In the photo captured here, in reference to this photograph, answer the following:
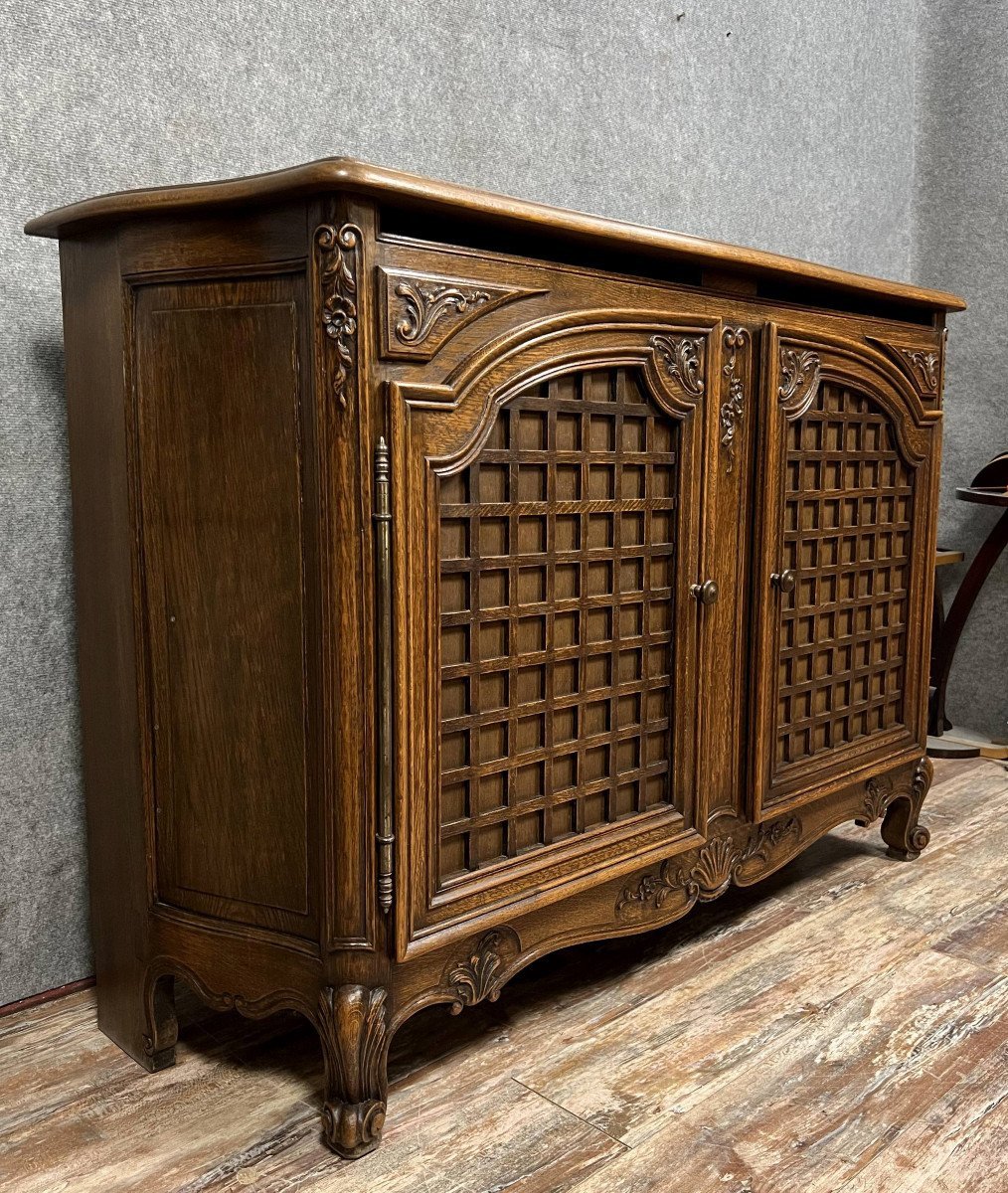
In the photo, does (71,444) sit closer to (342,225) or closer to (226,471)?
(226,471)

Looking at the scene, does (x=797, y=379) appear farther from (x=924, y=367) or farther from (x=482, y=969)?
(x=482, y=969)

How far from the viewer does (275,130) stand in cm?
152

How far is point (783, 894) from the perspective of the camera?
1.76m

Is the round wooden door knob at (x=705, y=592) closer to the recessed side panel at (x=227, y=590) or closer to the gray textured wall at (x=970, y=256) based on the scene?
the recessed side panel at (x=227, y=590)

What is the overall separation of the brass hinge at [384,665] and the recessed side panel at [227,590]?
8cm

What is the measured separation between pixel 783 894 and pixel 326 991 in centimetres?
93

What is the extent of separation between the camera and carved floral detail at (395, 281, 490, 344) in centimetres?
104

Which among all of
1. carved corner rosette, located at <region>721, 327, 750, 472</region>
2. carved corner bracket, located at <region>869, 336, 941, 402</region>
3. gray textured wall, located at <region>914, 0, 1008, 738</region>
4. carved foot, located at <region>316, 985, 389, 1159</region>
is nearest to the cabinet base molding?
carved foot, located at <region>316, 985, 389, 1159</region>

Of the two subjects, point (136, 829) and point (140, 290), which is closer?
point (140, 290)

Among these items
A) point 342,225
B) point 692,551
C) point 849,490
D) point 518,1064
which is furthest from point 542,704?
point 849,490

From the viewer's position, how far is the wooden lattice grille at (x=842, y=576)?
158cm

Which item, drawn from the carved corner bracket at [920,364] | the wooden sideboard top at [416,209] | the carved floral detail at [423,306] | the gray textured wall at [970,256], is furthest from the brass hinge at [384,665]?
the gray textured wall at [970,256]

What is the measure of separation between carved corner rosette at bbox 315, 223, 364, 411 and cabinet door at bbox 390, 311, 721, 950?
0.19 ft

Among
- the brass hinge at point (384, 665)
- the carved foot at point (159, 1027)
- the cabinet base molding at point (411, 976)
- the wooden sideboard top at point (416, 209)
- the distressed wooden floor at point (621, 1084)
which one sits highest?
the wooden sideboard top at point (416, 209)
